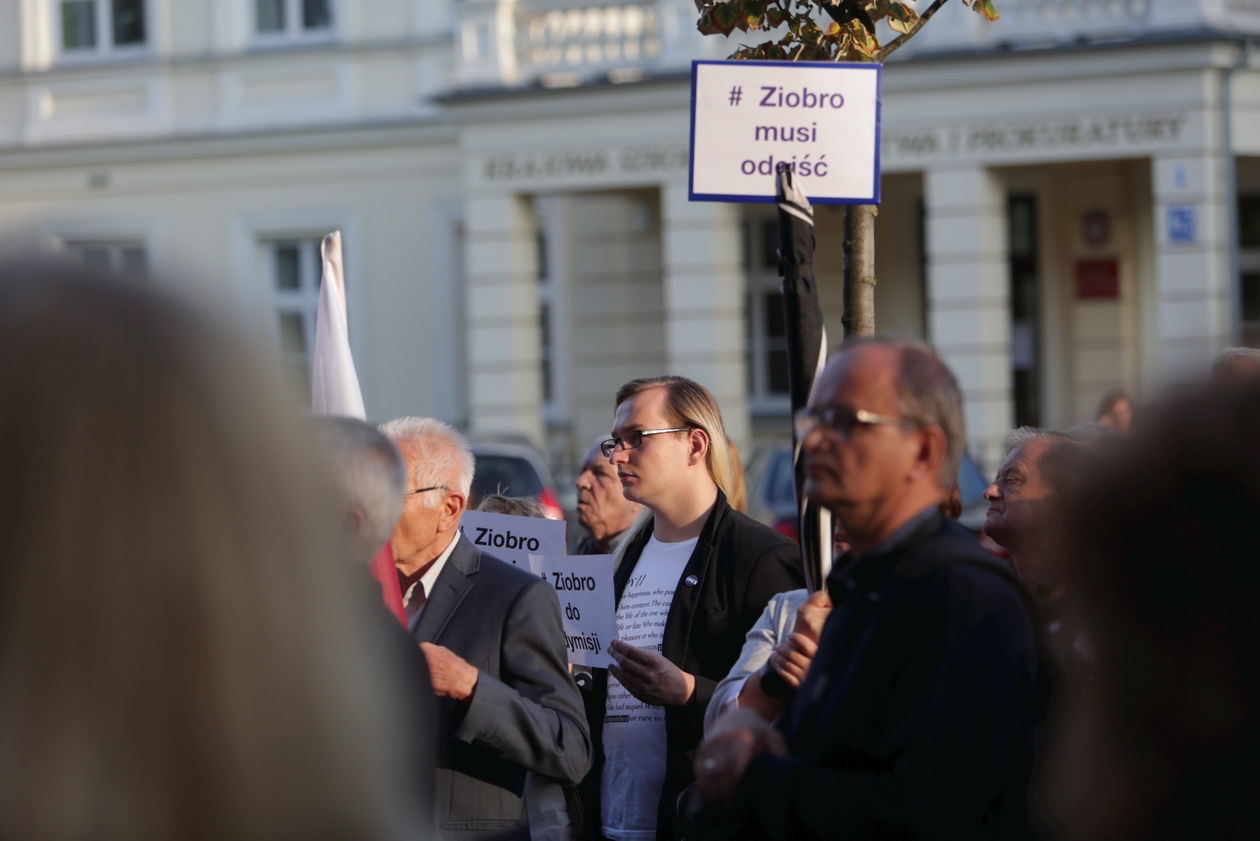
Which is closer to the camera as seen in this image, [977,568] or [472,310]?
[977,568]

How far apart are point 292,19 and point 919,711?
19898mm

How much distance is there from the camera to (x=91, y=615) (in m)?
1.50

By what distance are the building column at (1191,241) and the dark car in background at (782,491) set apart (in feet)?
12.9

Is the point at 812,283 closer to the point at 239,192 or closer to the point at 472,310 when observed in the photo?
the point at 472,310

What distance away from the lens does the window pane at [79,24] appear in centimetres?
2208

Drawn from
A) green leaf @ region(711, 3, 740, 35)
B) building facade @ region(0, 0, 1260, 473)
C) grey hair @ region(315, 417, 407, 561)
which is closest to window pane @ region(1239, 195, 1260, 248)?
building facade @ region(0, 0, 1260, 473)

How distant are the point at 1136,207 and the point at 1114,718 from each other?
17.7 meters

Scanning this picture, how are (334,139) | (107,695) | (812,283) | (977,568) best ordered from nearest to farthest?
(107,695) → (977,568) → (812,283) → (334,139)

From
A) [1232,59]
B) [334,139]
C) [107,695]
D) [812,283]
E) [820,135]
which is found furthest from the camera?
[334,139]

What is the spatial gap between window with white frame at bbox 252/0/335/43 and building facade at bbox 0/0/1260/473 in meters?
0.03

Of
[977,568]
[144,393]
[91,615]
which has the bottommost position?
[977,568]

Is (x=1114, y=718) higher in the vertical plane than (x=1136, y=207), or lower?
lower

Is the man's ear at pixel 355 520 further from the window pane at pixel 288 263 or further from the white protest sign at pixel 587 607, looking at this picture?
the window pane at pixel 288 263

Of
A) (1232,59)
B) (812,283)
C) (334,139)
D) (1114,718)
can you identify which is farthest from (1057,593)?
(334,139)
